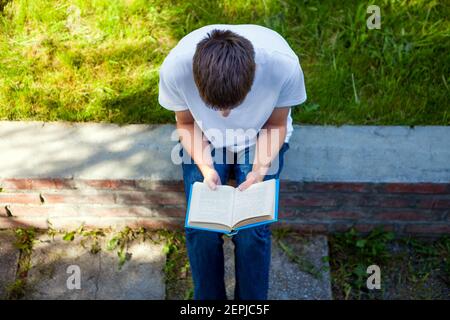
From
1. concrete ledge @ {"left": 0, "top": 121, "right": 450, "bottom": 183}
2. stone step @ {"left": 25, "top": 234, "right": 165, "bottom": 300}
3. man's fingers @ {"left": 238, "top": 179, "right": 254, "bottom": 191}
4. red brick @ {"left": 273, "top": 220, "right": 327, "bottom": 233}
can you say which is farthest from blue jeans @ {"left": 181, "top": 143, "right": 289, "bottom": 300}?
red brick @ {"left": 273, "top": 220, "right": 327, "bottom": 233}

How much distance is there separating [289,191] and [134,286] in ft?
3.00

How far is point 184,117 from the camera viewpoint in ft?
8.21

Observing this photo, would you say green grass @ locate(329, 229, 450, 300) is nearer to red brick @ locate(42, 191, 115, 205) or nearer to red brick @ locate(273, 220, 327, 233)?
red brick @ locate(273, 220, 327, 233)

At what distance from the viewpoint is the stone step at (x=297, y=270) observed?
2775 millimetres

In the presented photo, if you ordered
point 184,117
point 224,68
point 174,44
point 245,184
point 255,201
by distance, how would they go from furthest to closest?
point 174,44
point 184,117
point 245,184
point 255,201
point 224,68

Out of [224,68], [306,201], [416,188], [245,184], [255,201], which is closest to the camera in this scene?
[224,68]

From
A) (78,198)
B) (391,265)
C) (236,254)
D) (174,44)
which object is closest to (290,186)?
(236,254)

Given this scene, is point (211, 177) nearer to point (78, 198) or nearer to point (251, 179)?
point (251, 179)

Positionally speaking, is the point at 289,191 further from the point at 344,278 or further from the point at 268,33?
the point at 268,33

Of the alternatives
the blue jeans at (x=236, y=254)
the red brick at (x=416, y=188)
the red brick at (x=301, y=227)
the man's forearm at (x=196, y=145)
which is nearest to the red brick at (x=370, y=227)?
the red brick at (x=301, y=227)

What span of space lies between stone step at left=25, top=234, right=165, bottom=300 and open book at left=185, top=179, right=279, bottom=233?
0.67 m

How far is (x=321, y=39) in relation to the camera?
3.36 metres

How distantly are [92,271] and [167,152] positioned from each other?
726 mm
